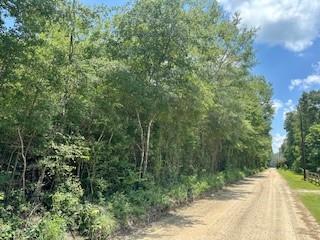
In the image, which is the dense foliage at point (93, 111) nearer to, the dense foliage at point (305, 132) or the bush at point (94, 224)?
the bush at point (94, 224)

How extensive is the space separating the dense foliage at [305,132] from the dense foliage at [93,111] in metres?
35.0

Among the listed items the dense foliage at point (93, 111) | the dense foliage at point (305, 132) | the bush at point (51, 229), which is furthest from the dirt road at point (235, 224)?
the dense foliage at point (305, 132)

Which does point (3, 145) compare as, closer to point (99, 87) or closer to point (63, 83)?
point (63, 83)

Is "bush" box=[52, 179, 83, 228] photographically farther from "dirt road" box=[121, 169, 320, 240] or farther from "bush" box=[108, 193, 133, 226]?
"dirt road" box=[121, 169, 320, 240]

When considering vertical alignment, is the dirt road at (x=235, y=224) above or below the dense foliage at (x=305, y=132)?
below

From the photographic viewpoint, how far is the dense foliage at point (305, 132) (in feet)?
169

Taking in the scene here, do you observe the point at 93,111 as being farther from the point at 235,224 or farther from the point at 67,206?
the point at 235,224

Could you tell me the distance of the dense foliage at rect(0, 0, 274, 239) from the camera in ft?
27.9

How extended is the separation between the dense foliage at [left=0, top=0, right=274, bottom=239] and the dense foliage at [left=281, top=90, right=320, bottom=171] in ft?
115

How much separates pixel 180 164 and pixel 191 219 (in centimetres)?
797

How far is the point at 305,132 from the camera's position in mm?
69250

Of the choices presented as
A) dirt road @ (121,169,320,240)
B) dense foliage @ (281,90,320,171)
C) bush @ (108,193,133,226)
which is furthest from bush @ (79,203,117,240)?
dense foliage @ (281,90,320,171)

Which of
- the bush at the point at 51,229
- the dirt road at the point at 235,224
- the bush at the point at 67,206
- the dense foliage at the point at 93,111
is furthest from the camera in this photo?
the dirt road at the point at 235,224

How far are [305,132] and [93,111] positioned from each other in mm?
62525
